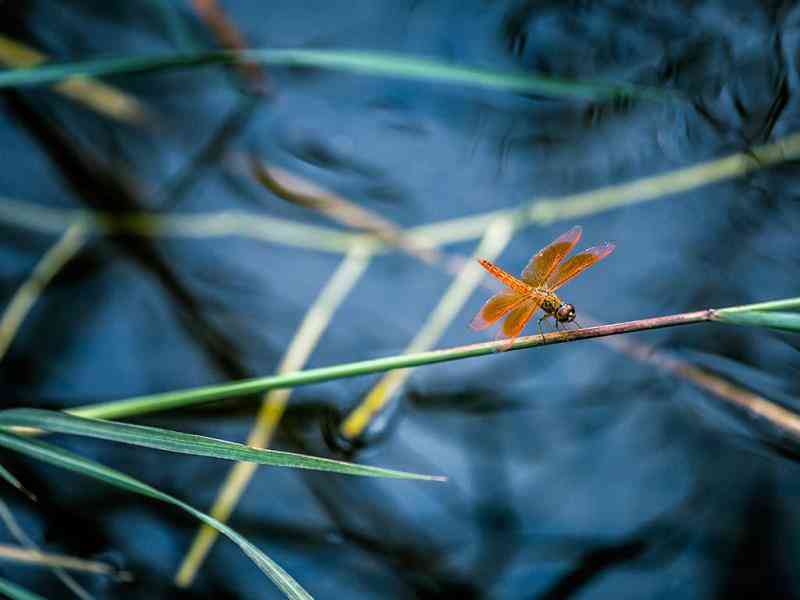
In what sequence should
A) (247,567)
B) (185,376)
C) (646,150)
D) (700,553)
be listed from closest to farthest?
1. (700,553)
2. (247,567)
3. (185,376)
4. (646,150)

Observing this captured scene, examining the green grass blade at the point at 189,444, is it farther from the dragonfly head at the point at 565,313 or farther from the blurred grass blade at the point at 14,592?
the dragonfly head at the point at 565,313

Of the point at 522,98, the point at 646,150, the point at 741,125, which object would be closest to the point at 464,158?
the point at 522,98

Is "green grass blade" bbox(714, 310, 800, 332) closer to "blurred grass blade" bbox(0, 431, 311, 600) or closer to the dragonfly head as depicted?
the dragonfly head

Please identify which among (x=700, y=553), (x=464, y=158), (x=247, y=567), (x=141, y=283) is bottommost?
(x=247, y=567)

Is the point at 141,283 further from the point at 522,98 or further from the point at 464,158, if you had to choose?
the point at 522,98

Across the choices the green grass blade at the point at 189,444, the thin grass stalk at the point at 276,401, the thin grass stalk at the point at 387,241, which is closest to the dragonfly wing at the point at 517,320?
the green grass blade at the point at 189,444

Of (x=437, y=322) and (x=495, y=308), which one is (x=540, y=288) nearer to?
(x=495, y=308)

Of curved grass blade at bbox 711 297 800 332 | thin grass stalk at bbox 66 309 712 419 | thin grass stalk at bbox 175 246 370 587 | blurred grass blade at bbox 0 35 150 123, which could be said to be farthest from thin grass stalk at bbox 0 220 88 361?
curved grass blade at bbox 711 297 800 332
